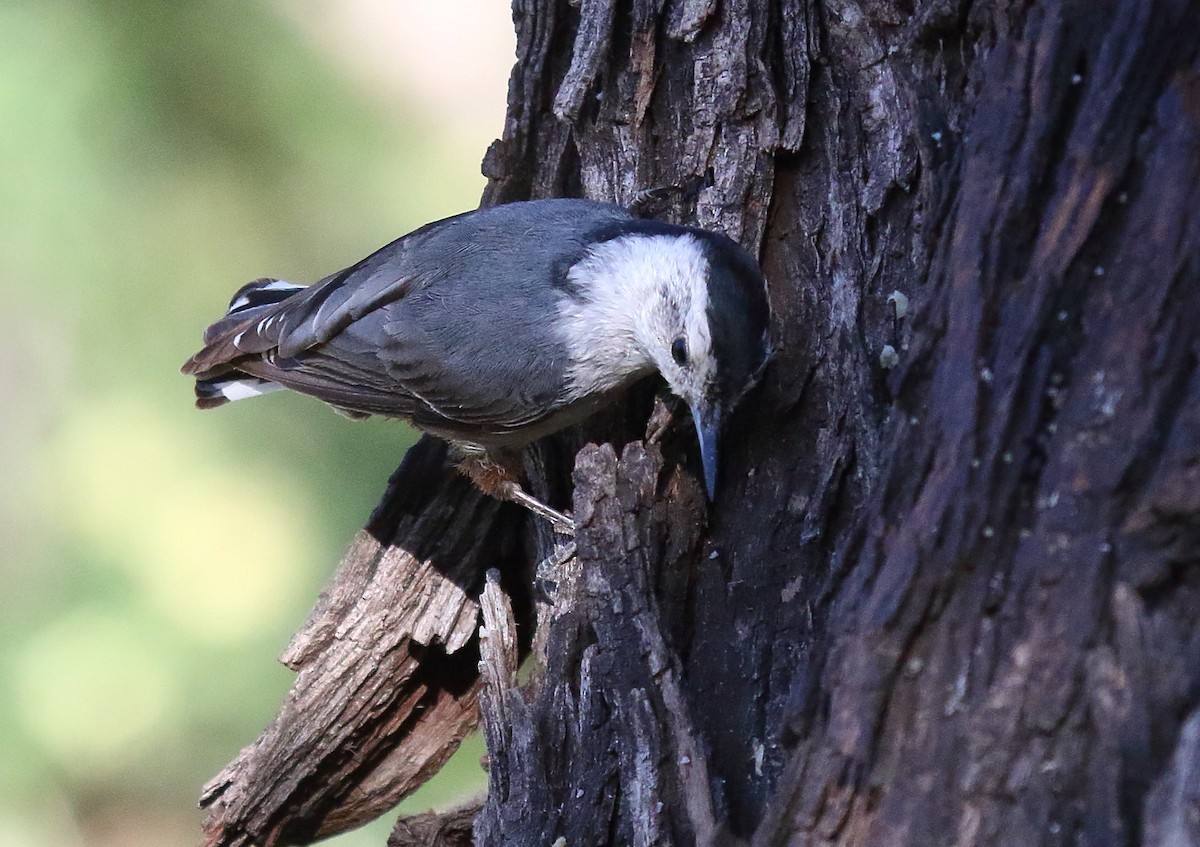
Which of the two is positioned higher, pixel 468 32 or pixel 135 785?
pixel 468 32

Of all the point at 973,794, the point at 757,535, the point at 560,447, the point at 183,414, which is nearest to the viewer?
the point at 973,794

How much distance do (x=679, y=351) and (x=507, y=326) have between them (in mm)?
455

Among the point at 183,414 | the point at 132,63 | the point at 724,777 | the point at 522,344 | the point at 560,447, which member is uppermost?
the point at 132,63

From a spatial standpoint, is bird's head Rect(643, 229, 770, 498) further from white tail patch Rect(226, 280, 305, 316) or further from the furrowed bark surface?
white tail patch Rect(226, 280, 305, 316)

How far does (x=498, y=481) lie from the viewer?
276 cm

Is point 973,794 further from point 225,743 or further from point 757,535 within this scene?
point 225,743

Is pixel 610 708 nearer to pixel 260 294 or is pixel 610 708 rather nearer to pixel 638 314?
pixel 638 314

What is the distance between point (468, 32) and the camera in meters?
4.97

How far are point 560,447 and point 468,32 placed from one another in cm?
279

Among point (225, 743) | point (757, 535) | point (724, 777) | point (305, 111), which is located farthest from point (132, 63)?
point (724, 777)

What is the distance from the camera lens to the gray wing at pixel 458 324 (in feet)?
8.62

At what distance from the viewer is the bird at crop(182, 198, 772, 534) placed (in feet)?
8.14

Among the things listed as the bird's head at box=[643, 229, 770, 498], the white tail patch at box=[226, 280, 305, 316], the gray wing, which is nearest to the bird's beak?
the bird's head at box=[643, 229, 770, 498]

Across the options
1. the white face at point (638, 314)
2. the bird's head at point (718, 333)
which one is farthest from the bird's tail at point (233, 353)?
the bird's head at point (718, 333)
